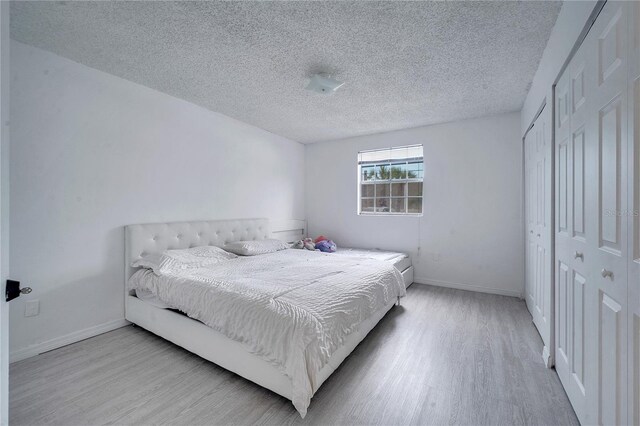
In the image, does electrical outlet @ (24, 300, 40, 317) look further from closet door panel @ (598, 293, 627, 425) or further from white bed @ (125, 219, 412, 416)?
closet door panel @ (598, 293, 627, 425)

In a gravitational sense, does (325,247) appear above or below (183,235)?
below

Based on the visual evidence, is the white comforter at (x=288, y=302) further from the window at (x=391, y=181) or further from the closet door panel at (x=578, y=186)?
the window at (x=391, y=181)

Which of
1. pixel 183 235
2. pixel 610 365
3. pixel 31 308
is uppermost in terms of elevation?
pixel 183 235

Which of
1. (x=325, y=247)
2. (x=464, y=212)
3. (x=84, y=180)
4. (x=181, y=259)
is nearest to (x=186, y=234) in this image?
(x=181, y=259)

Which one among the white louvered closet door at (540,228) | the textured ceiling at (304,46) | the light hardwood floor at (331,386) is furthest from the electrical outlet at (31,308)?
the white louvered closet door at (540,228)

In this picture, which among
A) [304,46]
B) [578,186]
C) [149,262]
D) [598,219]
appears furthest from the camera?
[149,262]

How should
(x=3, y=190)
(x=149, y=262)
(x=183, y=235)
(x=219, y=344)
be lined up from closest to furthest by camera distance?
(x=3, y=190), (x=219, y=344), (x=149, y=262), (x=183, y=235)

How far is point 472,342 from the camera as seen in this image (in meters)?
→ 2.36

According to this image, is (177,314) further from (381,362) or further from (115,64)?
(115,64)

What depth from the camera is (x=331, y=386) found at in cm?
177

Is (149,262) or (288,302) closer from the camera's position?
(288,302)

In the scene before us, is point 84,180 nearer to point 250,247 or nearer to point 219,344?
point 250,247

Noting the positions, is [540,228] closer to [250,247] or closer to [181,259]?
[250,247]

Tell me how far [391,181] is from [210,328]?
144 inches
